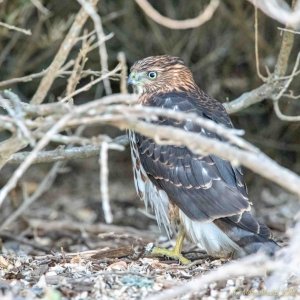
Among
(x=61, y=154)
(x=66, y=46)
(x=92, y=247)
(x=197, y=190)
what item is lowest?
(x=92, y=247)

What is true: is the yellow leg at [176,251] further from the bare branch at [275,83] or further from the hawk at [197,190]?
the bare branch at [275,83]

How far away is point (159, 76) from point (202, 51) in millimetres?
2238

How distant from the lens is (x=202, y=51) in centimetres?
881

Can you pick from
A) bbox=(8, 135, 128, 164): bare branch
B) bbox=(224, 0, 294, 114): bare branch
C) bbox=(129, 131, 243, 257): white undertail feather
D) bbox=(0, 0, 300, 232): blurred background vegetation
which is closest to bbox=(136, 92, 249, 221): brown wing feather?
bbox=(129, 131, 243, 257): white undertail feather

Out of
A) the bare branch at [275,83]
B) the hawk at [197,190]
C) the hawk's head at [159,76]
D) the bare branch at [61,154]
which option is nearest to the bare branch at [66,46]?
the bare branch at [61,154]

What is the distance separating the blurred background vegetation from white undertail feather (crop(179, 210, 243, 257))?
2821mm

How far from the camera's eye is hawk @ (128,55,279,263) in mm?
5379

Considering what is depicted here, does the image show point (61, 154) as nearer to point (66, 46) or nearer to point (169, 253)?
point (66, 46)

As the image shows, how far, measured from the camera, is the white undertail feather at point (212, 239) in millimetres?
5531

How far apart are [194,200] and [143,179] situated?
2.19 ft

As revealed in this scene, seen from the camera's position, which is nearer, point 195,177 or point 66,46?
point 66,46

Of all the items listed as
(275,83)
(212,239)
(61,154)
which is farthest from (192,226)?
(275,83)

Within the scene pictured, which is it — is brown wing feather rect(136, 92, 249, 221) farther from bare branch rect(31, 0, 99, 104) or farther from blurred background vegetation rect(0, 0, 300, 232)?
blurred background vegetation rect(0, 0, 300, 232)

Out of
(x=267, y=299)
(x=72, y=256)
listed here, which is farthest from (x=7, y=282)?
(x=267, y=299)
